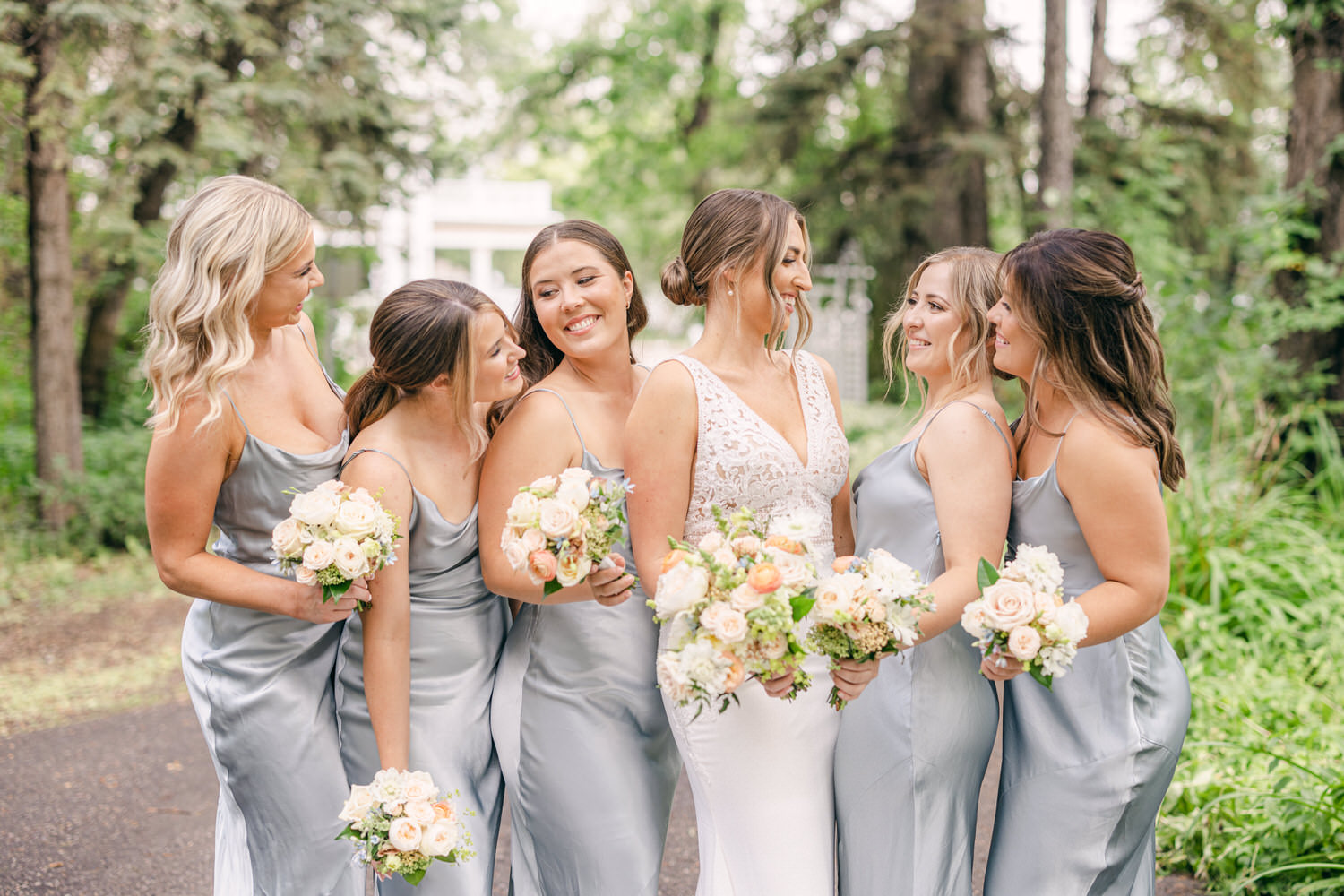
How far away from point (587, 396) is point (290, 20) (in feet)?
31.1

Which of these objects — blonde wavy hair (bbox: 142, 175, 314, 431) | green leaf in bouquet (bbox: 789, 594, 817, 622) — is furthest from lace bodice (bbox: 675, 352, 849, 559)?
blonde wavy hair (bbox: 142, 175, 314, 431)

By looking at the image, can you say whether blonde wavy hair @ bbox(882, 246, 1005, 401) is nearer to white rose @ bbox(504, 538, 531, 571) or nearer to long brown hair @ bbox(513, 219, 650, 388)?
long brown hair @ bbox(513, 219, 650, 388)

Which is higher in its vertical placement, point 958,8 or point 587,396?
point 958,8

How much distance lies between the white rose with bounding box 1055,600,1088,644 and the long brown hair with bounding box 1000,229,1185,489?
0.60 metres

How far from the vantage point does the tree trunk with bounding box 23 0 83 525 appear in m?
8.79

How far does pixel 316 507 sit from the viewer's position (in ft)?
7.88

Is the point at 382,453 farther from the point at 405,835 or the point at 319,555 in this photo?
the point at 405,835

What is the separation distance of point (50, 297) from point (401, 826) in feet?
29.1

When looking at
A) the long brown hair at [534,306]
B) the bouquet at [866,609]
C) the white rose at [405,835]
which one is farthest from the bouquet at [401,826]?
the long brown hair at [534,306]

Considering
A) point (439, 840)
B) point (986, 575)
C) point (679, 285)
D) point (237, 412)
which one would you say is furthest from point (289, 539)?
point (986, 575)

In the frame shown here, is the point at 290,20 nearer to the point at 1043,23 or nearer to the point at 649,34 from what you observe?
the point at 1043,23

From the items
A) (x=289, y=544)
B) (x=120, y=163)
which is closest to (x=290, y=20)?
(x=120, y=163)

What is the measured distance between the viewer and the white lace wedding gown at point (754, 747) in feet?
8.79

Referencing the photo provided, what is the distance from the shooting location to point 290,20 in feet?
34.2
